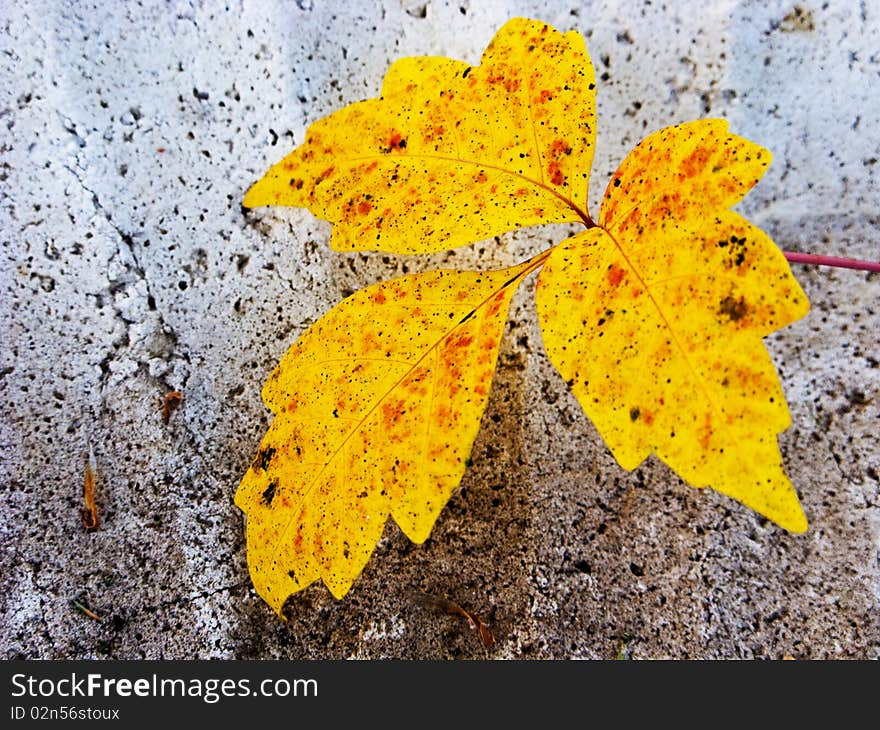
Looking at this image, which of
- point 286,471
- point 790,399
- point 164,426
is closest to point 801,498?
point 790,399

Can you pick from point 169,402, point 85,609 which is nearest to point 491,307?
point 169,402

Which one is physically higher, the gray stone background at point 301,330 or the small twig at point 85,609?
the gray stone background at point 301,330

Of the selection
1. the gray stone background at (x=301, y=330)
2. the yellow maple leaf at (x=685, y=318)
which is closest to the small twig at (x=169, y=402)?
the gray stone background at (x=301, y=330)

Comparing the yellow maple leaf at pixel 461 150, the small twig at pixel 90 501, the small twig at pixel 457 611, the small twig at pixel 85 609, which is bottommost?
the small twig at pixel 457 611

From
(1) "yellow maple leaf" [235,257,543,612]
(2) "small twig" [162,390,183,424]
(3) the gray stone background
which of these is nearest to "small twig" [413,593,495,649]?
(3) the gray stone background

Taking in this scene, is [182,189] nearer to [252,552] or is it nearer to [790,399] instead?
[252,552]

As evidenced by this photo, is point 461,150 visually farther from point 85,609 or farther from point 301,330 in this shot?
point 85,609

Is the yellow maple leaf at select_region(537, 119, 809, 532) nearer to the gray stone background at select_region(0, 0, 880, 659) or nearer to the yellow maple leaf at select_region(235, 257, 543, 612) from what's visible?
the yellow maple leaf at select_region(235, 257, 543, 612)

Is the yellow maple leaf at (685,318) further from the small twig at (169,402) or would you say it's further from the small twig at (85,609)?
the small twig at (85,609)
